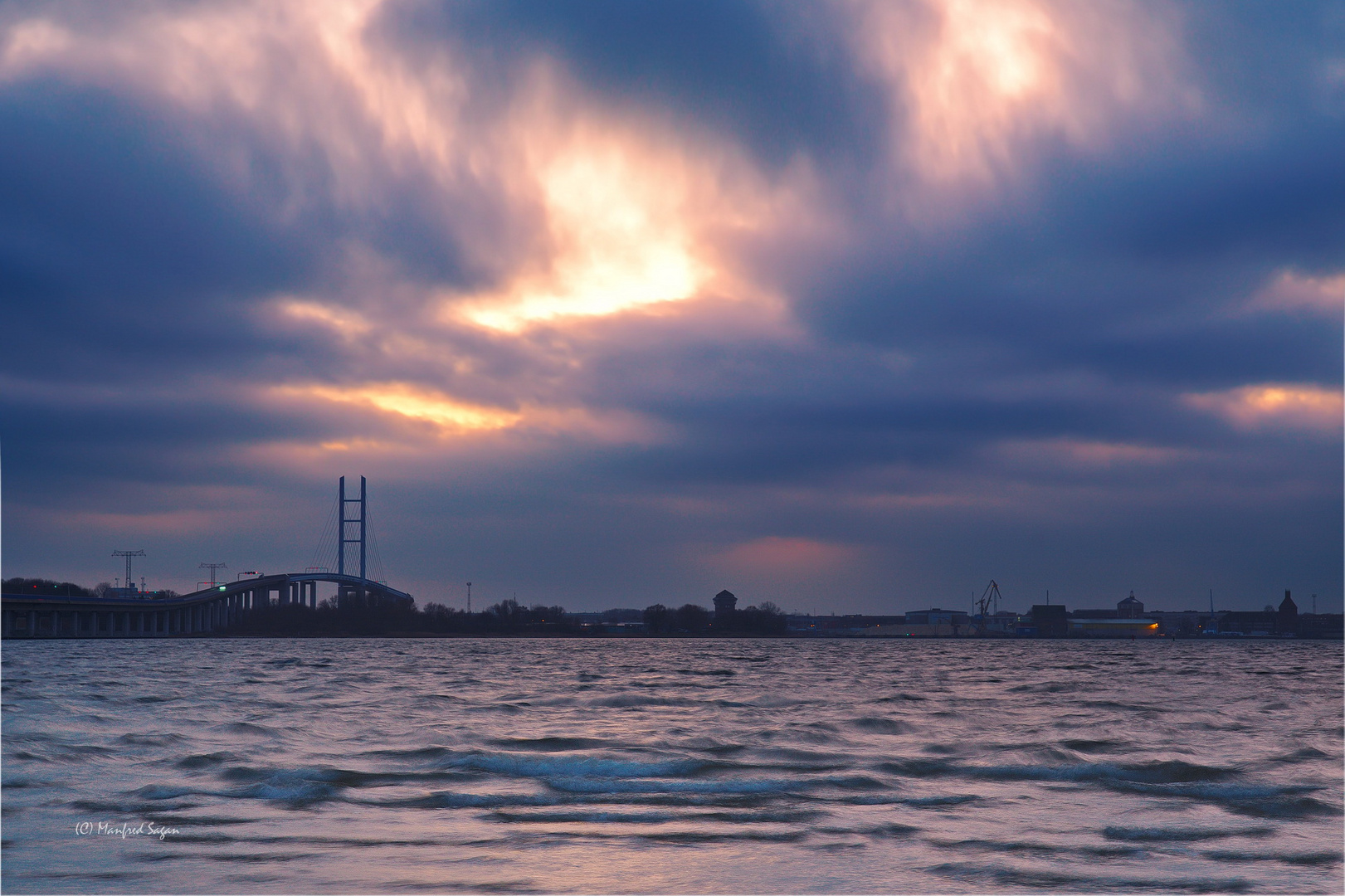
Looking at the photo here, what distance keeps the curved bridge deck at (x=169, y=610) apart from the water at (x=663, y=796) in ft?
440

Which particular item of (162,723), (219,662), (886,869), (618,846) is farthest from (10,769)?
(219,662)

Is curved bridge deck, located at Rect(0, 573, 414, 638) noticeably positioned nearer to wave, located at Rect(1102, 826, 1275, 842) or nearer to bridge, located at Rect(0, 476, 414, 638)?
bridge, located at Rect(0, 476, 414, 638)

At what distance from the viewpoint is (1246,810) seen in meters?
14.7

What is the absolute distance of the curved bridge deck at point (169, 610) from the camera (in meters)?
149

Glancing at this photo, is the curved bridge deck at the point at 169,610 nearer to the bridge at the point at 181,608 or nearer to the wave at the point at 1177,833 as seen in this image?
the bridge at the point at 181,608

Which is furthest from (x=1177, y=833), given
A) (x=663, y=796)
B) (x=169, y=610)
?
(x=169, y=610)

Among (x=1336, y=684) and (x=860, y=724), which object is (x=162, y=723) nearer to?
(x=860, y=724)

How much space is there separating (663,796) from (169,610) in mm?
167436

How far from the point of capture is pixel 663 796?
15156mm

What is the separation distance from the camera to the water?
10.4m

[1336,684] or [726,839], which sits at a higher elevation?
[726,839]

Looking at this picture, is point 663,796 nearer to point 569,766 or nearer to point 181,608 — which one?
point 569,766

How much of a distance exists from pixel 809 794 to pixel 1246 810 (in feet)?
20.0

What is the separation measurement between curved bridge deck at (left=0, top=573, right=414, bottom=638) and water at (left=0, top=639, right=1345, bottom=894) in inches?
5281
